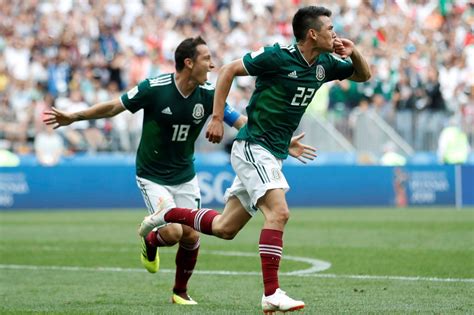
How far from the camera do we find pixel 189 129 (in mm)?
9641

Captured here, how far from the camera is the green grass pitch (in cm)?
869

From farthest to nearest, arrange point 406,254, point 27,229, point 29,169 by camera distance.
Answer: point 29,169 → point 27,229 → point 406,254

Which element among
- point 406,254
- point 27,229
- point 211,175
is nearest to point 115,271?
point 406,254

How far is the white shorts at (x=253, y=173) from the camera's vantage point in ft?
26.3

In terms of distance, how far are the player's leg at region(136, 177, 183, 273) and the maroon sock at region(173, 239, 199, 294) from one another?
15 centimetres

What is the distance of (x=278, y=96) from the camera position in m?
8.19

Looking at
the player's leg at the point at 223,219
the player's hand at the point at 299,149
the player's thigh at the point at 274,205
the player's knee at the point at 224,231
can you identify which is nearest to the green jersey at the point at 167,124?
the player's hand at the point at 299,149

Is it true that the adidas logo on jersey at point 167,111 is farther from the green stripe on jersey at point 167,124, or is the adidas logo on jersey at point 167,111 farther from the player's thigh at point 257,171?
the player's thigh at point 257,171

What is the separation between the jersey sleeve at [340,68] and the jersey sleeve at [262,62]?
2.11 feet

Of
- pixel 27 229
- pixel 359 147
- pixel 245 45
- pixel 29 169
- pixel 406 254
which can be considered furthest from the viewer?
pixel 245 45

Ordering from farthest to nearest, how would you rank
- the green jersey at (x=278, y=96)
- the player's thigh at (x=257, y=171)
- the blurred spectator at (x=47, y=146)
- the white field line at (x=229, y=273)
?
the blurred spectator at (x=47, y=146), the white field line at (x=229, y=273), the green jersey at (x=278, y=96), the player's thigh at (x=257, y=171)

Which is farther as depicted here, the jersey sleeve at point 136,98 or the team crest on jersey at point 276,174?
the jersey sleeve at point 136,98

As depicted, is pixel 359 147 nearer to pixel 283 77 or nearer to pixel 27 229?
pixel 27 229

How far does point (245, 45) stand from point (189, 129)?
1868 cm
